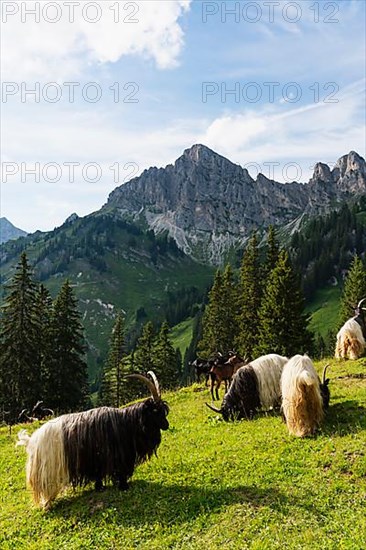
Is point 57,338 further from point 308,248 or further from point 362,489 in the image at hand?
point 308,248

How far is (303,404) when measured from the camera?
15.0 metres

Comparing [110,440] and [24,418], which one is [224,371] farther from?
[24,418]

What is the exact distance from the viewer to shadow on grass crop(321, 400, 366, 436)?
14461mm

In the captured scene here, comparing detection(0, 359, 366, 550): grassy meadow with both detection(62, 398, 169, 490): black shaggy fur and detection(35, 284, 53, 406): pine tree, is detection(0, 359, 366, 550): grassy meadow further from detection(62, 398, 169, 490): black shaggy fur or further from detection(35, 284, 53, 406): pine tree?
detection(35, 284, 53, 406): pine tree

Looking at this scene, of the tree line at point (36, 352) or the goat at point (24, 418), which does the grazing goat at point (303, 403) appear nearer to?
the goat at point (24, 418)

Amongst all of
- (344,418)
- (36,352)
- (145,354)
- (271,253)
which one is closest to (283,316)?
(271,253)

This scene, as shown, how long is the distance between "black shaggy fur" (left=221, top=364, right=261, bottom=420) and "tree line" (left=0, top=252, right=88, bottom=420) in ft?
91.8

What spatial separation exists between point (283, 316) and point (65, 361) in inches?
864

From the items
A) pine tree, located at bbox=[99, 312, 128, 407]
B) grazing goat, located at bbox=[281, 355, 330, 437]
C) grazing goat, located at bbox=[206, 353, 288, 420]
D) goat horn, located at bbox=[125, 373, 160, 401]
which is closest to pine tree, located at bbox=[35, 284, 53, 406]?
pine tree, located at bbox=[99, 312, 128, 407]

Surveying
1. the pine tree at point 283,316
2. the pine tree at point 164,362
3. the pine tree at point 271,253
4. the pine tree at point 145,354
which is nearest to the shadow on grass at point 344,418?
the pine tree at point 283,316

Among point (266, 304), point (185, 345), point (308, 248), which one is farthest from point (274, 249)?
point (308, 248)

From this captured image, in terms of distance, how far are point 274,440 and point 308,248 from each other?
18291 centimetres

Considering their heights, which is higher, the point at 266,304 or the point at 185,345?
the point at 266,304

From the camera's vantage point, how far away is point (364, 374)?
2275 centimetres
